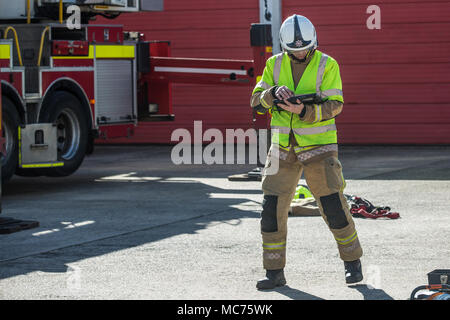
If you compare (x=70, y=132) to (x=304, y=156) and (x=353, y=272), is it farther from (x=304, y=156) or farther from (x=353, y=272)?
(x=353, y=272)

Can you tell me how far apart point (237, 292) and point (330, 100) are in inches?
56.8

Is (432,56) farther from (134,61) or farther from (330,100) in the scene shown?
(330,100)

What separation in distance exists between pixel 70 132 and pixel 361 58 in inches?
267

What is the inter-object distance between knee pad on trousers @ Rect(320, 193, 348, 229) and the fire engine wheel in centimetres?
622

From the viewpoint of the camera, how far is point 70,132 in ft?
46.7

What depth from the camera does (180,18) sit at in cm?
2034

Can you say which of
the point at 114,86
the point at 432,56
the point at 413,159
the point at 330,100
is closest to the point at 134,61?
the point at 114,86

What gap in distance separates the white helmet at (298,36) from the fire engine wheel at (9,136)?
Result: 20.0 ft

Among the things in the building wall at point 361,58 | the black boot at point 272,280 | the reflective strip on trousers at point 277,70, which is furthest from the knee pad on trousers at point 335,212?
the building wall at point 361,58

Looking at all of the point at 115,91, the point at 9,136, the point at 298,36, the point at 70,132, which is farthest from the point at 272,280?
the point at 115,91

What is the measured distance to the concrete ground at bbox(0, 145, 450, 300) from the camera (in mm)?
7238

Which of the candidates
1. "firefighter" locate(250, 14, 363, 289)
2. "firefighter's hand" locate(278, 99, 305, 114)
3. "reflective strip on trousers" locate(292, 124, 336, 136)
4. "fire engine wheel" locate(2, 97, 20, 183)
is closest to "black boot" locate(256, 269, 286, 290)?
"firefighter" locate(250, 14, 363, 289)

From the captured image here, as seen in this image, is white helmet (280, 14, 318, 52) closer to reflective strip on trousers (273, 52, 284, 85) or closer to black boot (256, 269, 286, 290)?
reflective strip on trousers (273, 52, 284, 85)
